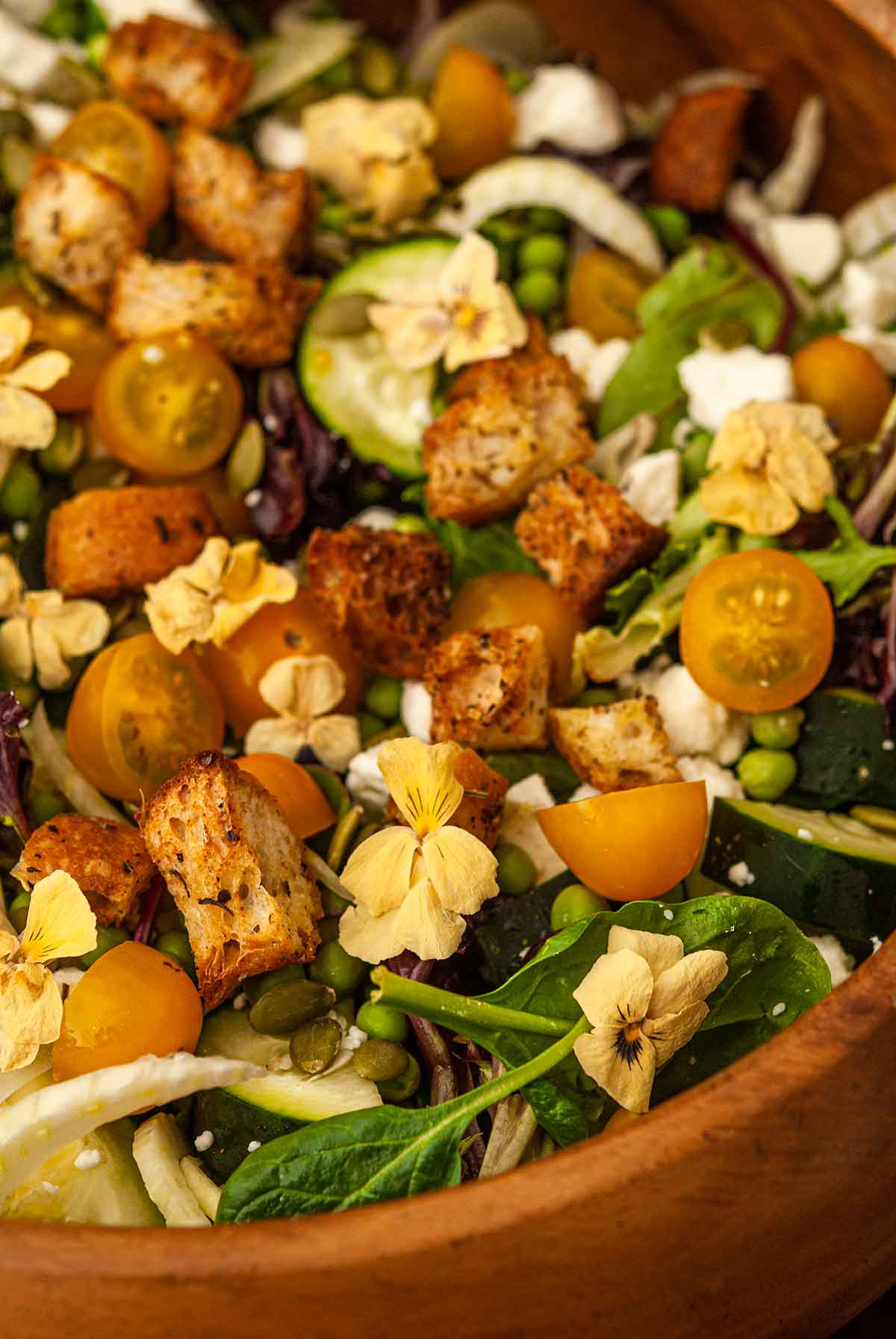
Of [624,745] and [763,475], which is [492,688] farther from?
[763,475]

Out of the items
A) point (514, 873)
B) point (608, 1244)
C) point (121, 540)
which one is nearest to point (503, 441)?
point (121, 540)

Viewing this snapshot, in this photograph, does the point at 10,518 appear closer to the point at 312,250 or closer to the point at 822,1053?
the point at 312,250

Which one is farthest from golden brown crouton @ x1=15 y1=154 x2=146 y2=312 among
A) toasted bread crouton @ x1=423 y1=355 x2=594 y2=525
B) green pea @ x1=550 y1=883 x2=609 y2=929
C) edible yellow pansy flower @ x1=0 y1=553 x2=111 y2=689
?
green pea @ x1=550 y1=883 x2=609 y2=929

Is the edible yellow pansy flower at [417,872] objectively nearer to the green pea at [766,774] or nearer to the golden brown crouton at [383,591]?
the golden brown crouton at [383,591]

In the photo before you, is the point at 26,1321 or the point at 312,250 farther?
the point at 312,250

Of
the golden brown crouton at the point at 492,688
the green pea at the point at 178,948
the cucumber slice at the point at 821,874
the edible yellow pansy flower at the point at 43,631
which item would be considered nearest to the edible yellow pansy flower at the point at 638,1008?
the cucumber slice at the point at 821,874

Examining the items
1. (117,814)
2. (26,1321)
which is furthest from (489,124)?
(26,1321)

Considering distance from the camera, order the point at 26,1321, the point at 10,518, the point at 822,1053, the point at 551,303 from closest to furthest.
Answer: the point at 26,1321, the point at 822,1053, the point at 10,518, the point at 551,303

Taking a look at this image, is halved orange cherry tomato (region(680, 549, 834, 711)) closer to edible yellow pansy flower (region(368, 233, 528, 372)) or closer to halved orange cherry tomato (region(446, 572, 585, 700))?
halved orange cherry tomato (region(446, 572, 585, 700))
